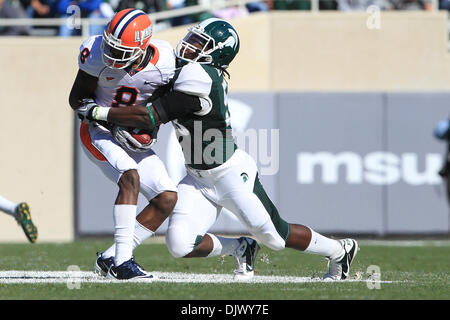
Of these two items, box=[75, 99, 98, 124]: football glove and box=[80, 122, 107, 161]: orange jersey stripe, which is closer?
box=[75, 99, 98, 124]: football glove

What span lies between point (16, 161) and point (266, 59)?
351cm

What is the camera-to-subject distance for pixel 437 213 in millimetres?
12195

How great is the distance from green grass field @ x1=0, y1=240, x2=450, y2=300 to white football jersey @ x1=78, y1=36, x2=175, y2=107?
4.05 feet

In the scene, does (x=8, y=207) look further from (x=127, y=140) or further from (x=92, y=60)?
(x=92, y=60)

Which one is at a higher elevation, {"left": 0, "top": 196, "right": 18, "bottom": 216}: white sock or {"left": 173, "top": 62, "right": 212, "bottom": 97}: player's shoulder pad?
{"left": 173, "top": 62, "right": 212, "bottom": 97}: player's shoulder pad

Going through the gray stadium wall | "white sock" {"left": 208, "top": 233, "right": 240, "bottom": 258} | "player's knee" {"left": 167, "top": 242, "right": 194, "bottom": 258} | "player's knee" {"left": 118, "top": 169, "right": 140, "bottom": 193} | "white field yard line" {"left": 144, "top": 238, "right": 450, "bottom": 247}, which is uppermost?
"player's knee" {"left": 118, "top": 169, "right": 140, "bottom": 193}

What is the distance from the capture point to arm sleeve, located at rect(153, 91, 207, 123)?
603 centimetres

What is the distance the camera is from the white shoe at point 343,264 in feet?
21.4

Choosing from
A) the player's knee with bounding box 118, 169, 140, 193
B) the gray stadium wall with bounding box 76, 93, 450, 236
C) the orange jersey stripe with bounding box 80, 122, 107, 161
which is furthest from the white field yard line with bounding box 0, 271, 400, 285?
the gray stadium wall with bounding box 76, 93, 450, 236

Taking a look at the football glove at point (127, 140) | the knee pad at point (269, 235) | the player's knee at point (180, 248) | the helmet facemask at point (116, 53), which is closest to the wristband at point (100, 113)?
the football glove at point (127, 140)

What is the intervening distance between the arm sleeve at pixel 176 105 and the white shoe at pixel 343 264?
1.40 m

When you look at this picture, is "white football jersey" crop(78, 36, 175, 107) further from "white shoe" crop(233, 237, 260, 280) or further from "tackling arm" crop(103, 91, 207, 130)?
"white shoe" crop(233, 237, 260, 280)

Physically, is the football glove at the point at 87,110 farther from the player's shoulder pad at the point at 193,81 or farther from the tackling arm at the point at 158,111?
the player's shoulder pad at the point at 193,81
